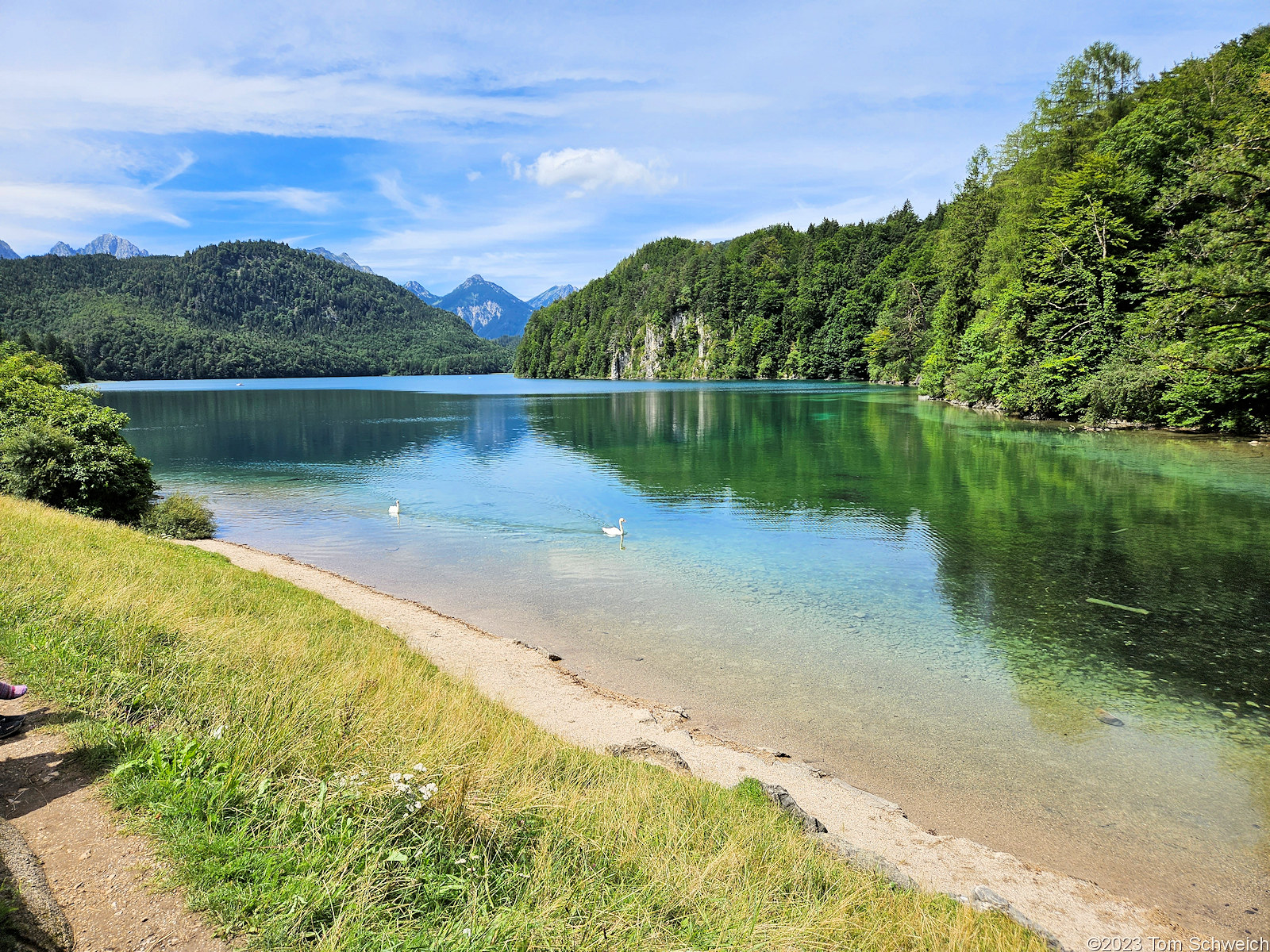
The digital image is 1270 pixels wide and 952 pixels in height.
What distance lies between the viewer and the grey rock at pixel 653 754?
355 inches

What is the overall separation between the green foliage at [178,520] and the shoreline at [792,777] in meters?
12.4

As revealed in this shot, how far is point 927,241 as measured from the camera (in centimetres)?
12094

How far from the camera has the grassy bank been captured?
4.37m

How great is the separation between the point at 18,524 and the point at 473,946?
16.6 m

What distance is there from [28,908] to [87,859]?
706 millimetres

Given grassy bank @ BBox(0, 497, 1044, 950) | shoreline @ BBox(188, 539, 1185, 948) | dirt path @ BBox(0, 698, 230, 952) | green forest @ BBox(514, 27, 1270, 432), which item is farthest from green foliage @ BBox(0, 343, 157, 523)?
green forest @ BBox(514, 27, 1270, 432)

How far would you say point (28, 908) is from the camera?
380 cm

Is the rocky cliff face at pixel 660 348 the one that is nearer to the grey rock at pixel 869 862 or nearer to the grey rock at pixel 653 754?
the grey rock at pixel 653 754

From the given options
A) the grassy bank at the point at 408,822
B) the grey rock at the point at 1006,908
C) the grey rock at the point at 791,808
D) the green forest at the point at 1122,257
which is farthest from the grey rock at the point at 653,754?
the green forest at the point at 1122,257

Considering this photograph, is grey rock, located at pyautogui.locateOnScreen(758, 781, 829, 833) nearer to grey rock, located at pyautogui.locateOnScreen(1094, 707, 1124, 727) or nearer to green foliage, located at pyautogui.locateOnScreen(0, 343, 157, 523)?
grey rock, located at pyautogui.locateOnScreen(1094, 707, 1124, 727)

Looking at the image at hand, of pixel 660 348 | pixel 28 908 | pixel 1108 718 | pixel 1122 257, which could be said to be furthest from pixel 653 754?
pixel 660 348

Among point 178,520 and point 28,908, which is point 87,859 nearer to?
point 28,908

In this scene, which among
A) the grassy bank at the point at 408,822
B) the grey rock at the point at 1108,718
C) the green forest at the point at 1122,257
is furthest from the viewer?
the green forest at the point at 1122,257

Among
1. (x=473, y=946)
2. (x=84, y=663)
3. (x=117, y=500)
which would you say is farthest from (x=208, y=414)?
(x=473, y=946)
